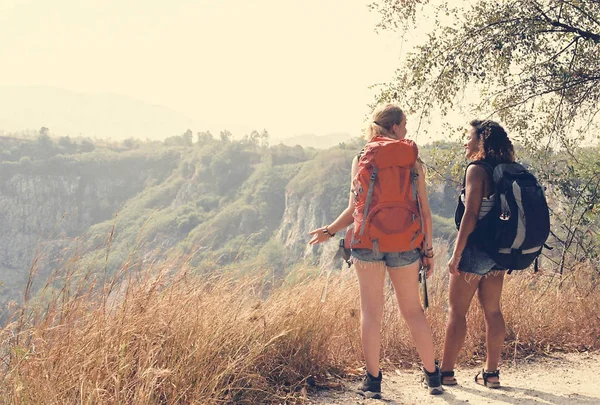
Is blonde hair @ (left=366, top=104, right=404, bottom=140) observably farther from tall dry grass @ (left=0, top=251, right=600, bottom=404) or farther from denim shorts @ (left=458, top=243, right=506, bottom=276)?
tall dry grass @ (left=0, top=251, right=600, bottom=404)

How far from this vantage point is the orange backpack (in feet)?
9.78

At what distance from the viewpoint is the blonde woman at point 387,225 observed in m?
2.99

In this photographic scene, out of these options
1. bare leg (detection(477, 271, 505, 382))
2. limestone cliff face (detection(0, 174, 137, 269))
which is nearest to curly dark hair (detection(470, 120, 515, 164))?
bare leg (detection(477, 271, 505, 382))

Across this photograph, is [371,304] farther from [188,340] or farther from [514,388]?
[514,388]

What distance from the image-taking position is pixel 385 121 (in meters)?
3.19

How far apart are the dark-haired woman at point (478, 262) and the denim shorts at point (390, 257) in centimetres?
34

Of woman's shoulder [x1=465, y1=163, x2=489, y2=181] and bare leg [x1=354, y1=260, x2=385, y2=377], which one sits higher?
woman's shoulder [x1=465, y1=163, x2=489, y2=181]

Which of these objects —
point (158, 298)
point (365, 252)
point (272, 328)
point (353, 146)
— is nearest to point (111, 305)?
point (158, 298)

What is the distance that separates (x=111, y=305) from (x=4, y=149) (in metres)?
154

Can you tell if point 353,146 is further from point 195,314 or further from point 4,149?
point 195,314

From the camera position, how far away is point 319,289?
3969 millimetres

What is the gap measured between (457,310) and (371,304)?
61 centimetres

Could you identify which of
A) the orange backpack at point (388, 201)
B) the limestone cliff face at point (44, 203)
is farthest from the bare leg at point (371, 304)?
the limestone cliff face at point (44, 203)

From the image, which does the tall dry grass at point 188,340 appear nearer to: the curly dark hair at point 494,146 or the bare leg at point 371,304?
the bare leg at point 371,304
